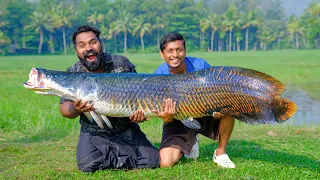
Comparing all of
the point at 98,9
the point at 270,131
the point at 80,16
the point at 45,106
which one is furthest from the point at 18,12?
the point at 270,131

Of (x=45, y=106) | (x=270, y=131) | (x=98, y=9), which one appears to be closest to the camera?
(x=270, y=131)

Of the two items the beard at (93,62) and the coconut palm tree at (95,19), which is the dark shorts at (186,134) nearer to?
the beard at (93,62)

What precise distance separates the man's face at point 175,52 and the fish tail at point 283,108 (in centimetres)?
115

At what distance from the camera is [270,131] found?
7.13 m

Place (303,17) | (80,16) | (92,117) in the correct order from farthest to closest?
(303,17) < (80,16) < (92,117)

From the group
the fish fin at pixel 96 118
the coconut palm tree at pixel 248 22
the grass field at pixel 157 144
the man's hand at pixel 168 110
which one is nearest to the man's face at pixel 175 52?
the man's hand at pixel 168 110

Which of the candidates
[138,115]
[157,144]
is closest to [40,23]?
[157,144]

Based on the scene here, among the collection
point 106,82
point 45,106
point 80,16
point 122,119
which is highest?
point 80,16

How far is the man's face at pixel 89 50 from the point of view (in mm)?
4473

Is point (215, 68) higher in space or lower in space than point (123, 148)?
higher

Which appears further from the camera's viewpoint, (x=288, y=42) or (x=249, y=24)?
(x=288, y=42)

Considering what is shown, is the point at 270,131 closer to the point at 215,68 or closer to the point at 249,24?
the point at 215,68

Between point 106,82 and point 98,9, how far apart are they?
273ft

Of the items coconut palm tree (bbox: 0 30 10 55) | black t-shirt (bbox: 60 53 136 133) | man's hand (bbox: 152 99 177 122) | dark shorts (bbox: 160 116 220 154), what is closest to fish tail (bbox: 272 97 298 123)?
dark shorts (bbox: 160 116 220 154)
